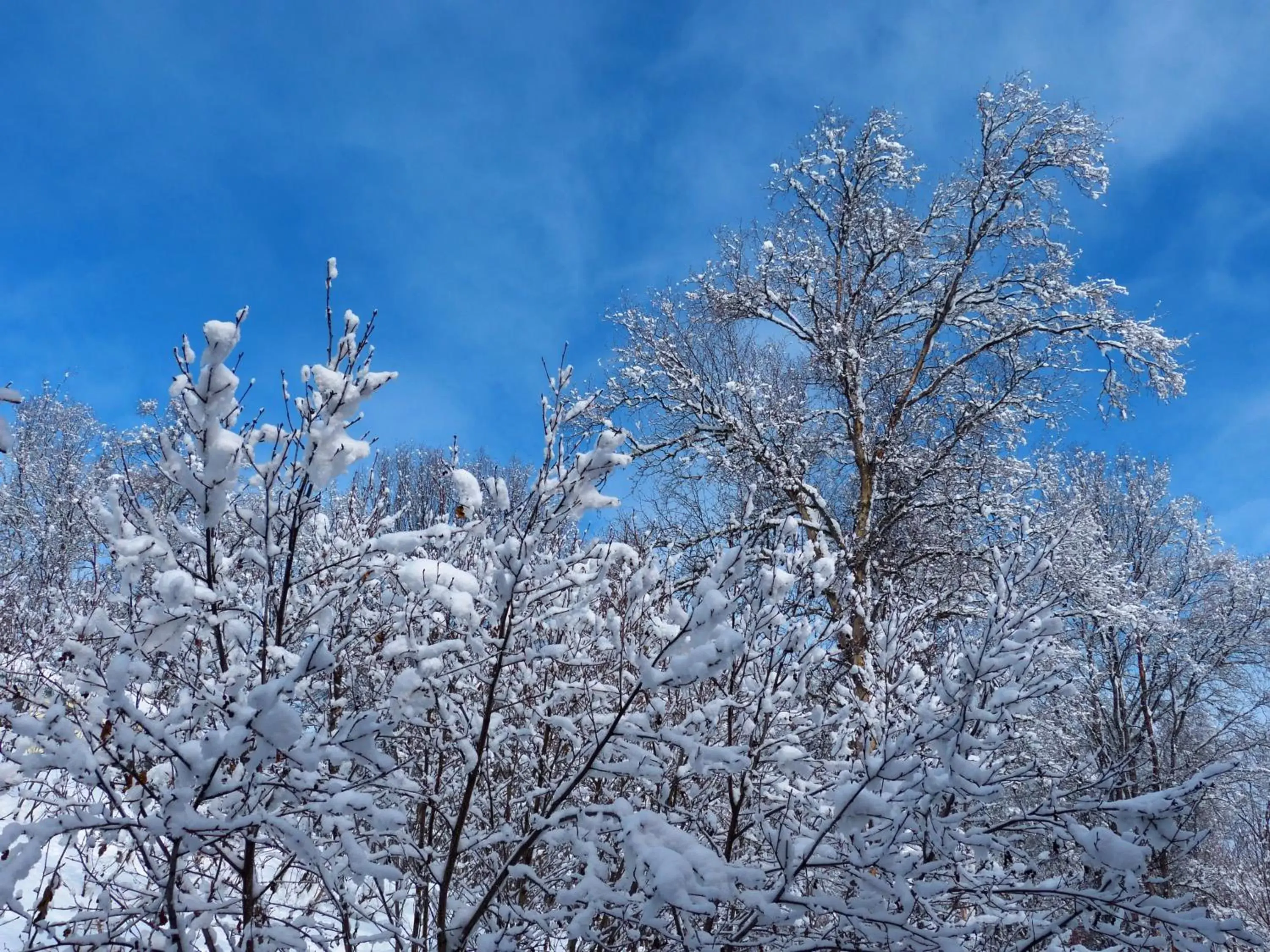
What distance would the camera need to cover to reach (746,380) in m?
8.64

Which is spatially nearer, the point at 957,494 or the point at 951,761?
the point at 951,761

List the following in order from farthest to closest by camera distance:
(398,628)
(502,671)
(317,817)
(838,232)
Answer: (838,232) < (502,671) < (398,628) < (317,817)

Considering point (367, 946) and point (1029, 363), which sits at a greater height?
point (1029, 363)

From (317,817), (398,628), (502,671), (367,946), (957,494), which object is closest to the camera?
(317,817)

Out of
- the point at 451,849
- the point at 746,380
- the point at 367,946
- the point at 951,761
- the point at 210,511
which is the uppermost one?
the point at 746,380

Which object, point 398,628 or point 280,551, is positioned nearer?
point 280,551

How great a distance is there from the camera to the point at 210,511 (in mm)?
1834

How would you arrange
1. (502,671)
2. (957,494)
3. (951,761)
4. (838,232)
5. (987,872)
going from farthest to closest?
(838,232)
(957,494)
(502,671)
(987,872)
(951,761)

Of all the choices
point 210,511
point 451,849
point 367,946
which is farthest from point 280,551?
point 367,946

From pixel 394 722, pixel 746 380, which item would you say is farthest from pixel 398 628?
pixel 746 380

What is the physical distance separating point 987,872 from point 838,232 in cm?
837

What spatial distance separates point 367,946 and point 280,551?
14.4 ft

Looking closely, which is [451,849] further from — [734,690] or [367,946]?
[367,946]

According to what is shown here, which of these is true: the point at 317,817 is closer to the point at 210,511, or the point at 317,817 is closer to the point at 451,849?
the point at 451,849
